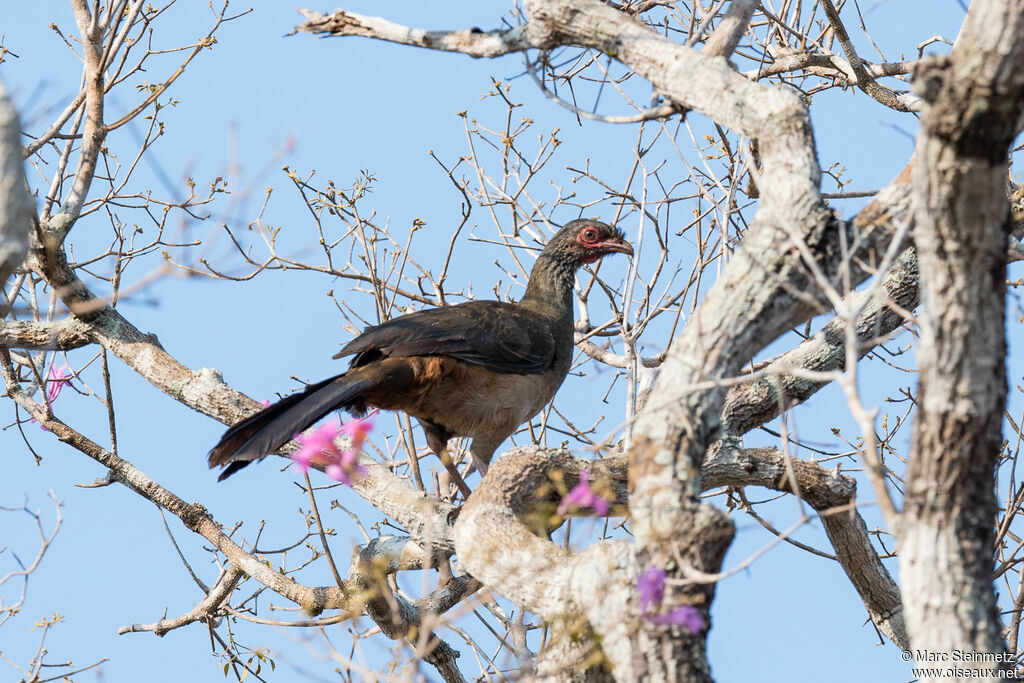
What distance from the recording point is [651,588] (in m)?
2.50

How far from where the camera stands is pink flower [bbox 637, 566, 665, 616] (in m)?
2.50

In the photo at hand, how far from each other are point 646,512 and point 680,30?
3620mm

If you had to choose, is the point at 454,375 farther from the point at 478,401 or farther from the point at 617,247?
the point at 617,247

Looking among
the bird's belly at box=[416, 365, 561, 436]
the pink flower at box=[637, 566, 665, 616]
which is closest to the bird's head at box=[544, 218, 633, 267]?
the bird's belly at box=[416, 365, 561, 436]

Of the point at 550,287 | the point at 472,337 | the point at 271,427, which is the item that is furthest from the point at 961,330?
the point at 550,287

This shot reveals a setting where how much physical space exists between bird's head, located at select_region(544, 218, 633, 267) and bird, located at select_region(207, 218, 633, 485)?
335mm

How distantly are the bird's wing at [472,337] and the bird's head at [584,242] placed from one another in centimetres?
56

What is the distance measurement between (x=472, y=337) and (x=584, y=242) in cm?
129

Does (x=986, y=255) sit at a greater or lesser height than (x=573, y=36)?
lesser

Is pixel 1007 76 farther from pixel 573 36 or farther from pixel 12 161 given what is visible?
pixel 12 161

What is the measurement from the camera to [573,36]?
3.54 metres

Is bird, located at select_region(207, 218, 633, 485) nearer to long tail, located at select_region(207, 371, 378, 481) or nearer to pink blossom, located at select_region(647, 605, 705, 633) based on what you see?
long tail, located at select_region(207, 371, 378, 481)

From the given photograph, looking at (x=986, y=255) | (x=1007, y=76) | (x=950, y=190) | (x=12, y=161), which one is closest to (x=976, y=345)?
(x=986, y=255)

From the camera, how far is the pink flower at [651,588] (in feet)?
8.20
